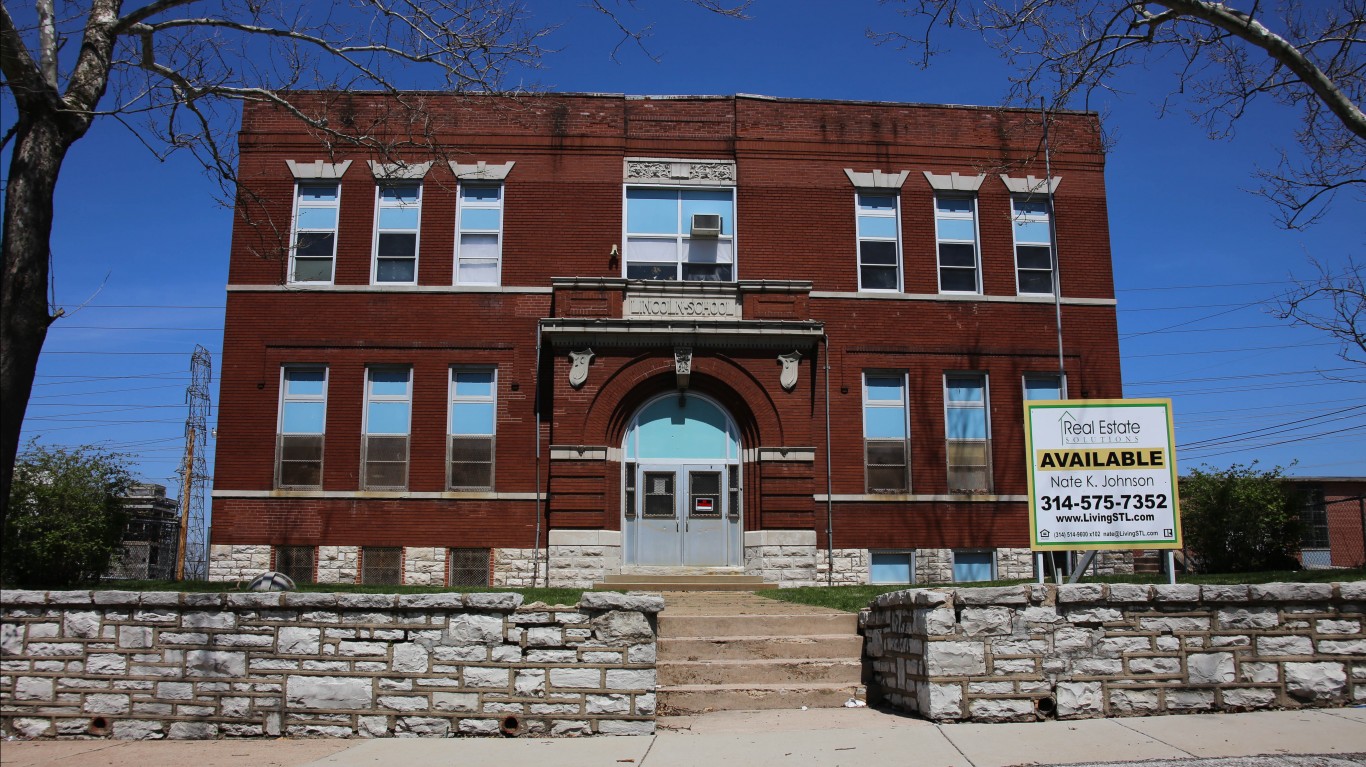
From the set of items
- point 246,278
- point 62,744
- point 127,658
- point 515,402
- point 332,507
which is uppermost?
point 246,278

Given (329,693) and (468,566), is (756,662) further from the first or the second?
(468,566)

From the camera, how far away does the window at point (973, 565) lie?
20.1 meters

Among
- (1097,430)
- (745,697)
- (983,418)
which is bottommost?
(745,697)

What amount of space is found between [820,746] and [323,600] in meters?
4.27

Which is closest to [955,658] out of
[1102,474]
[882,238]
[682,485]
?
[1102,474]

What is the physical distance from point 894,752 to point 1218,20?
27.4 feet

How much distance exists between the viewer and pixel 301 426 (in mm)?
19938

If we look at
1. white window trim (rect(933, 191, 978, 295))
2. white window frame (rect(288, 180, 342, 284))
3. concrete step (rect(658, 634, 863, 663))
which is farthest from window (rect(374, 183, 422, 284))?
concrete step (rect(658, 634, 863, 663))

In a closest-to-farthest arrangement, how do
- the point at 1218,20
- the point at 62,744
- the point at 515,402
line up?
the point at 62,744 < the point at 1218,20 < the point at 515,402

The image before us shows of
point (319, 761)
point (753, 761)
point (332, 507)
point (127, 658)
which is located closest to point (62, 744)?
point (127, 658)

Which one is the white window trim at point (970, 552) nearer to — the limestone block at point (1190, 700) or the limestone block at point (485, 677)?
the limestone block at point (1190, 700)

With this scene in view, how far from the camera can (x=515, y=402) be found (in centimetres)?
1983

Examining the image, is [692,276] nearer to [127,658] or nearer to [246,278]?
[246,278]

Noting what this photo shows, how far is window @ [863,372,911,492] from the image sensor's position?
20.2 meters
